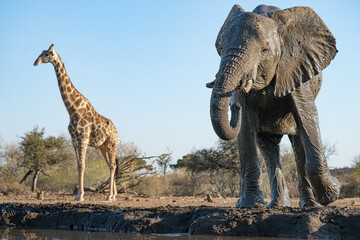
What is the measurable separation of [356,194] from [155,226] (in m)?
14.8

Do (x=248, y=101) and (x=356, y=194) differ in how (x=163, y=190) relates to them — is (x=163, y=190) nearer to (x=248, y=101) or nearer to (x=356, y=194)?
(x=356, y=194)

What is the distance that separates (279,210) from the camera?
15.6 ft

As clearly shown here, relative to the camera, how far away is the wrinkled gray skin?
4.91 meters

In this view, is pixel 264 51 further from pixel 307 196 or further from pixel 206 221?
pixel 307 196

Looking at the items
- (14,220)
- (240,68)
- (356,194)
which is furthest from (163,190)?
(240,68)

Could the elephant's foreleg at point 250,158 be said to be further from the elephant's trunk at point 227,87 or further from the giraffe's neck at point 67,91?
the giraffe's neck at point 67,91

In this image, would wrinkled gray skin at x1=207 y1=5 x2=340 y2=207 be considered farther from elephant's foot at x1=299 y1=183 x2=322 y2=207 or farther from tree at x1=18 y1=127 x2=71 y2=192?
tree at x1=18 y1=127 x2=71 y2=192

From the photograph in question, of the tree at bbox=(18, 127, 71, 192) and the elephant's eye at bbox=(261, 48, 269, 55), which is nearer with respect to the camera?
the elephant's eye at bbox=(261, 48, 269, 55)

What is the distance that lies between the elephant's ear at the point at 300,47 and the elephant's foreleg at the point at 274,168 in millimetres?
1460

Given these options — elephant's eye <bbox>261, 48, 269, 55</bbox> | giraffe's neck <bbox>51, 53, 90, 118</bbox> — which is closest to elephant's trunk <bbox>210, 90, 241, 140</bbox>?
elephant's eye <bbox>261, 48, 269, 55</bbox>

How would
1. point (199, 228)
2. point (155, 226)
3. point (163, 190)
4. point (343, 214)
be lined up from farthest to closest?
point (163, 190) < point (155, 226) < point (199, 228) < point (343, 214)

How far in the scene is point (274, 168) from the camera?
673 cm

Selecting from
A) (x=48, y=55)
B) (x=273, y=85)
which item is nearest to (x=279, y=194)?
(x=273, y=85)

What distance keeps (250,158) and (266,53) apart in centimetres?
140
